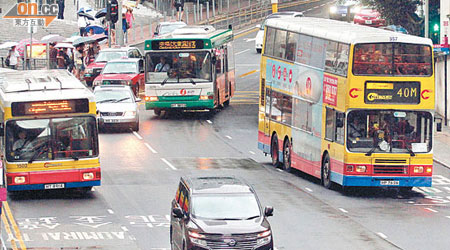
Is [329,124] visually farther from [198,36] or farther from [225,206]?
[198,36]

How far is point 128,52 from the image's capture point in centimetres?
5194

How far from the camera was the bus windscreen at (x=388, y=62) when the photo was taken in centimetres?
2733

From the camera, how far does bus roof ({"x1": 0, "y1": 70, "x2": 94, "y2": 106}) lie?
2553 cm

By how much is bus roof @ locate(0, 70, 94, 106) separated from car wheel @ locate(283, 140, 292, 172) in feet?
25.0

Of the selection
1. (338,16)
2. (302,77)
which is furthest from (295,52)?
(338,16)

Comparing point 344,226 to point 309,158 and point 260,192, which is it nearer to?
point 260,192

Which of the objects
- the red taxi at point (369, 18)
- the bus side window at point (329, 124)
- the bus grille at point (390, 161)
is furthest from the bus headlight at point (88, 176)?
the red taxi at point (369, 18)

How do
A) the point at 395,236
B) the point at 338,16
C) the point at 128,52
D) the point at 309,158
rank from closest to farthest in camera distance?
the point at 395,236 → the point at 309,158 → the point at 128,52 → the point at 338,16

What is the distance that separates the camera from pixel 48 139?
25562 millimetres

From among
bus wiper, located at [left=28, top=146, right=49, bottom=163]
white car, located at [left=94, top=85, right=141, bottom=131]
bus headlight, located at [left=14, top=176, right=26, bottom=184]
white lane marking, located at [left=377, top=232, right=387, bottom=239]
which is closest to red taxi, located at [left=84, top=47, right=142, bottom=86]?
white car, located at [left=94, top=85, right=141, bottom=131]

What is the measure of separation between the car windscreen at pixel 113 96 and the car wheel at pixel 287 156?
29.0ft

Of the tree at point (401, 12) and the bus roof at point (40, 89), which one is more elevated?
the tree at point (401, 12)

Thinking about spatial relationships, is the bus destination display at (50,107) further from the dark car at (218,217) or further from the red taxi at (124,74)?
the red taxi at (124,74)

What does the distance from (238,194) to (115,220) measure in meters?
5.45
